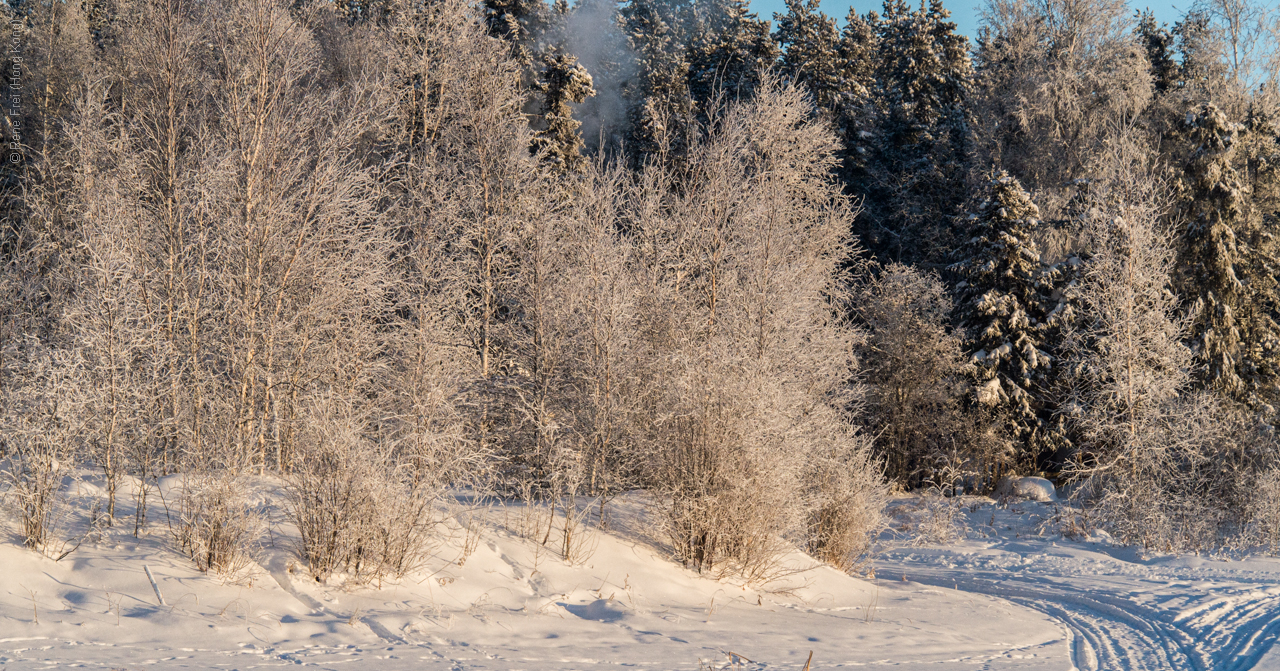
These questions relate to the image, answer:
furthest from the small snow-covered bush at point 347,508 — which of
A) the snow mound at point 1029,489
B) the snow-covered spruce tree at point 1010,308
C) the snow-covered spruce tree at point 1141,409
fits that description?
the snow-covered spruce tree at point 1010,308

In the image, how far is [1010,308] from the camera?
24.2 metres

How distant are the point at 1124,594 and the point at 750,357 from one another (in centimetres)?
610

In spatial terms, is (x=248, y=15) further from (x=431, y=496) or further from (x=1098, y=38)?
(x=1098, y=38)

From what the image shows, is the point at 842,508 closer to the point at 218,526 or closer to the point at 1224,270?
the point at 218,526

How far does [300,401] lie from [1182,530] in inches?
665

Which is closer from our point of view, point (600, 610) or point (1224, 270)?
point (600, 610)

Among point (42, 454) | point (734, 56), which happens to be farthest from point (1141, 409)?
point (734, 56)

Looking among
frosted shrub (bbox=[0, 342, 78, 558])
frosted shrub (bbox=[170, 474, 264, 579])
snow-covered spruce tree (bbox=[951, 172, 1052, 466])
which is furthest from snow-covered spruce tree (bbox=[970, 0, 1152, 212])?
frosted shrub (bbox=[0, 342, 78, 558])

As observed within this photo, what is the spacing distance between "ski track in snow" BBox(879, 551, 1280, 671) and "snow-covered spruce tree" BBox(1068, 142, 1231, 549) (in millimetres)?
4194

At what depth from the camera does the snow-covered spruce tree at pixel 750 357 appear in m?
10.3

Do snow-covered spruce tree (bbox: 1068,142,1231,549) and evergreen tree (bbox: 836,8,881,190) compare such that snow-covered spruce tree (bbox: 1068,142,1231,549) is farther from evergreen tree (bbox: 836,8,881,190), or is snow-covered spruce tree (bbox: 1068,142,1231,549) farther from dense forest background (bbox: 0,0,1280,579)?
evergreen tree (bbox: 836,8,881,190)

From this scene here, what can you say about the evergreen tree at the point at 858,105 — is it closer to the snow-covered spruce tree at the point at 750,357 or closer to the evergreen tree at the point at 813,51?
the evergreen tree at the point at 813,51

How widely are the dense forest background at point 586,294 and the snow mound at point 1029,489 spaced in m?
0.86

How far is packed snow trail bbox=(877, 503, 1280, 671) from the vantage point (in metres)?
8.62
